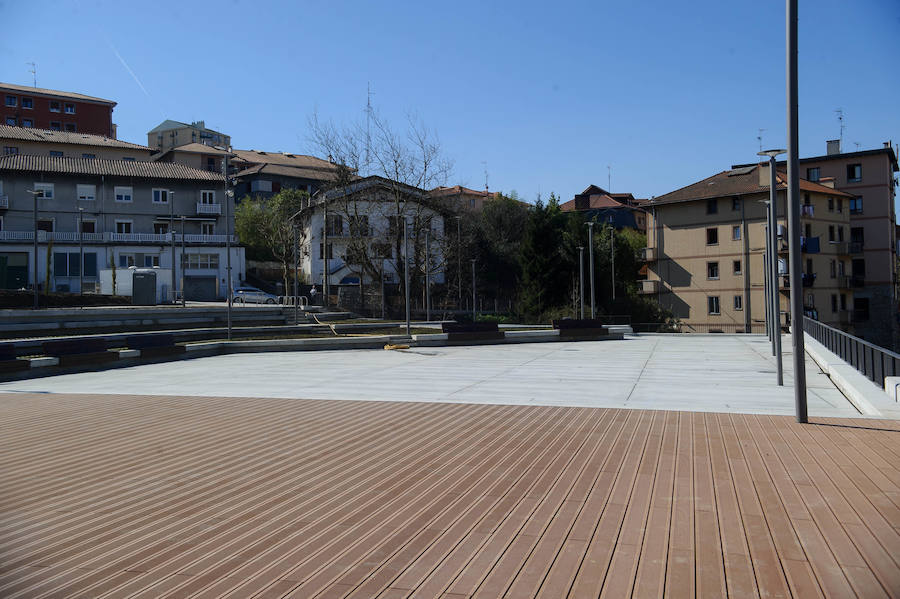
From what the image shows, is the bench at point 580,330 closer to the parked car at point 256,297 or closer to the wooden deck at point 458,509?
the wooden deck at point 458,509

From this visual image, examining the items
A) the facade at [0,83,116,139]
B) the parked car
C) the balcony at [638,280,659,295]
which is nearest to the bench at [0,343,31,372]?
the parked car

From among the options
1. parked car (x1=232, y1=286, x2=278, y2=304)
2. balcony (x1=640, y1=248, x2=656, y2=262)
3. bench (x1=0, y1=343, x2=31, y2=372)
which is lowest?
bench (x1=0, y1=343, x2=31, y2=372)

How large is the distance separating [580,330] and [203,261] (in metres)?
36.2

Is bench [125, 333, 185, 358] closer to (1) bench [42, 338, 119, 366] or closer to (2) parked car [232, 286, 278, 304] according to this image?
(1) bench [42, 338, 119, 366]

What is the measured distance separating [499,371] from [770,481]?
10.3 metres

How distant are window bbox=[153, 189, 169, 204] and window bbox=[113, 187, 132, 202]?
185 cm

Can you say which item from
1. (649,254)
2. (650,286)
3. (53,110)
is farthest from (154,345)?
(53,110)

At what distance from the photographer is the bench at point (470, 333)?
82.9ft

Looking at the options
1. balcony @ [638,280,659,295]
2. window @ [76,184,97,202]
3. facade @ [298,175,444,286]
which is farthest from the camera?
balcony @ [638,280,659,295]

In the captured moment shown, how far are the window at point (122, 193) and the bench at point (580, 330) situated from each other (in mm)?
41447

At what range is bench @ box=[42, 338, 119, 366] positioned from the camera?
17766 millimetres

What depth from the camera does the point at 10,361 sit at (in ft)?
54.3

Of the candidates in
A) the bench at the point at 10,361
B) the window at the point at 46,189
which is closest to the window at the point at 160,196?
the window at the point at 46,189

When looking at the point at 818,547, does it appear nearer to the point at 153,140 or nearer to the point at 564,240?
the point at 564,240
